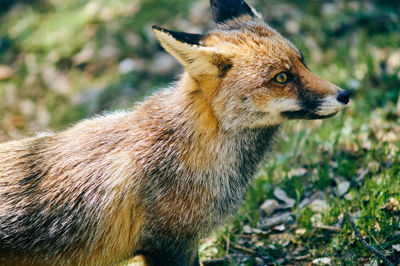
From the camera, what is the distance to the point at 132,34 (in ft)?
29.6

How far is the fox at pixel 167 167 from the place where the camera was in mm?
3719

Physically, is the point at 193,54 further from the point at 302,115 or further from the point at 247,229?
the point at 247,229

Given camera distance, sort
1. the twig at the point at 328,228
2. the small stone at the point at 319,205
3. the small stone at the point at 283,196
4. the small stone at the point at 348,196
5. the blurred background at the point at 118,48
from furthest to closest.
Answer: the blurred background at the point at 118,48 < the small stone at the point at 283,196 < the small stone at the point at 319,205 < the small stone at the point at 348,196 < the twig at the point at 328,228

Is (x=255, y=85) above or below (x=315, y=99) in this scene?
above

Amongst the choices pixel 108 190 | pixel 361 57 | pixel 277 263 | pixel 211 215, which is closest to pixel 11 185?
pixel 108 190

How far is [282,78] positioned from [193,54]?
910 millimetres

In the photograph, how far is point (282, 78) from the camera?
151 inches

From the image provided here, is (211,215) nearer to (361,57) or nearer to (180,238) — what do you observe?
(180,238)

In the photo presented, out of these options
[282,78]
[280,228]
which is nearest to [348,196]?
[280,228]

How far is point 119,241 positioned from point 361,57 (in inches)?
237

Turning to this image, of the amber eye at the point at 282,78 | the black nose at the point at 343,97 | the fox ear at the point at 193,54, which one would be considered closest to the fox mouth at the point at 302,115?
the black nose at the point at 343,97

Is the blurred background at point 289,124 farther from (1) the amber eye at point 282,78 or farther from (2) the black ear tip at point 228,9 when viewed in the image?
(1) the amber eye at point 282,78

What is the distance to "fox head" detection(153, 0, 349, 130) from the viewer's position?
3.76 meters

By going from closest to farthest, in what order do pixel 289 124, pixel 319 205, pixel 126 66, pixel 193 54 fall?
pixel 193 54 → pixel 289 124 → pixel 319 205 → pixel 126 66
